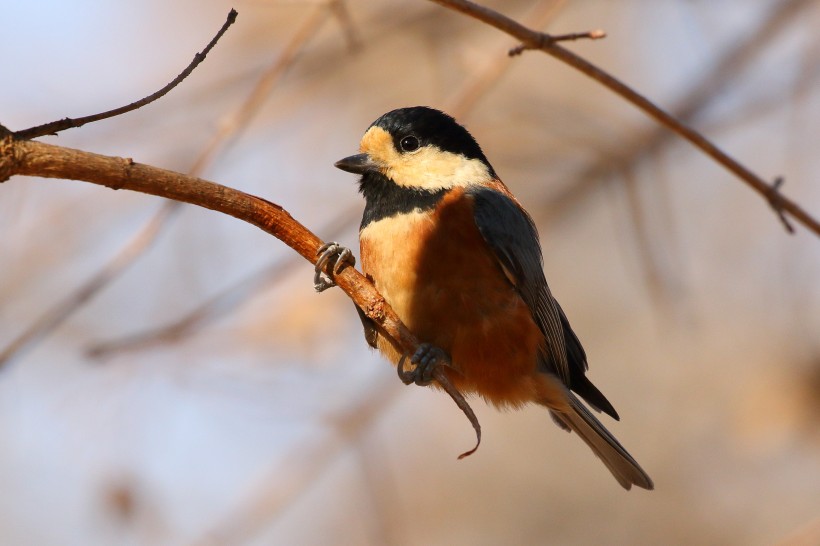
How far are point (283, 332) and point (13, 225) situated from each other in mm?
1616

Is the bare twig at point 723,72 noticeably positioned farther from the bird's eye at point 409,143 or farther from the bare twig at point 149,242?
the bare twig at point 149,242

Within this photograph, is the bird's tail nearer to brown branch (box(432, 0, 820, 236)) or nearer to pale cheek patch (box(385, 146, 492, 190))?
pale cheek patch (box(385, 146, 492, 190))

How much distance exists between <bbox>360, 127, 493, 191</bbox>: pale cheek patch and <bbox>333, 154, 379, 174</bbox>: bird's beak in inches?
1.2

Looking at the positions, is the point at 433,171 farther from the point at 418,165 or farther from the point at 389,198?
the point at 389,198

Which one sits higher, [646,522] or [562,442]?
[562,442]

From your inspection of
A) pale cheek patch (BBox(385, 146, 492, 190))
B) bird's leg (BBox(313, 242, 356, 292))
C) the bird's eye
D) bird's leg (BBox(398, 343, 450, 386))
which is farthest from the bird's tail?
bird's leg (BBox(313, 242, 356, 292))

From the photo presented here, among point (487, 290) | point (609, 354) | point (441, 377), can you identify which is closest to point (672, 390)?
point (609, 354)

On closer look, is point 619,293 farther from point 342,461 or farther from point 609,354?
point 342,461

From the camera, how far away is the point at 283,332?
521cm

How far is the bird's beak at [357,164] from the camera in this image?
3.81m

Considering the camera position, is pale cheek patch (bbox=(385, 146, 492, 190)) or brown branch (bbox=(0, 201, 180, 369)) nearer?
brown branch (bbox=(0, 201, 180, 369))

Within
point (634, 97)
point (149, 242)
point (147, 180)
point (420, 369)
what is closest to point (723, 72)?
point (634, 97)

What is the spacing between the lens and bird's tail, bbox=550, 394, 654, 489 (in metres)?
4.01

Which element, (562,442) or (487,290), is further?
(562,442)
